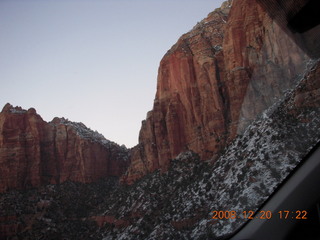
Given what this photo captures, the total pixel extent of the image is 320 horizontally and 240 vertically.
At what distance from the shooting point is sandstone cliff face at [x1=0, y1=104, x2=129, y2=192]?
54406mm

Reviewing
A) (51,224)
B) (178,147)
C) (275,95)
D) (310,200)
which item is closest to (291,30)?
(275,95)

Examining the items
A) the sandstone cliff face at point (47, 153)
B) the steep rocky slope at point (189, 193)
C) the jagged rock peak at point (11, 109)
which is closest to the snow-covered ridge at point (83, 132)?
the sandstone cliff face at point (47, 153)

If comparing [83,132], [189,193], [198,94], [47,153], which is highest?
[83,132]

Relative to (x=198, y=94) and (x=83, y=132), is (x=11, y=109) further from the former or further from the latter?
(x=198, y=94)

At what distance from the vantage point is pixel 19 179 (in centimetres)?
5272

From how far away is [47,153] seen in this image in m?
59.7

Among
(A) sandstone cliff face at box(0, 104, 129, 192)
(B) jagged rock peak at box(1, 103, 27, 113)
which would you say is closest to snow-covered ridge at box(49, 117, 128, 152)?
(A) sandstone cliff face at box(0, 104, 129, 192)

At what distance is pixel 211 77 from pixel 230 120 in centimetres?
756

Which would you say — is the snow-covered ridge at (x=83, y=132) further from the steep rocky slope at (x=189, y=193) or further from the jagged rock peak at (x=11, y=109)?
the steep rocky slope at (x=189, y=193)

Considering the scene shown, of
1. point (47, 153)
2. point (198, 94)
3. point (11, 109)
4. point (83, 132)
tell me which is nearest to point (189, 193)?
point (198, 94)

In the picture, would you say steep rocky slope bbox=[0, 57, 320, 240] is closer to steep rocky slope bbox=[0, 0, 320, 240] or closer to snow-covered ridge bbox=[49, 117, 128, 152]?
steep rocky slope bbox=[0, 0, 320, 240]

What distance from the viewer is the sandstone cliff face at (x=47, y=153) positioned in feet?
178

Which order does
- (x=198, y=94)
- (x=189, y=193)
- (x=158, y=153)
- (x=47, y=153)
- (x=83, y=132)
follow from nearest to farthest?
(x=189, y=193) < (x=198, y=94) < (x=158, y=153) < (x=47, y=153) < (x=83, y=132)

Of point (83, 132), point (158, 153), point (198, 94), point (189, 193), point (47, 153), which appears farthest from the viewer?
point (83, 132)
